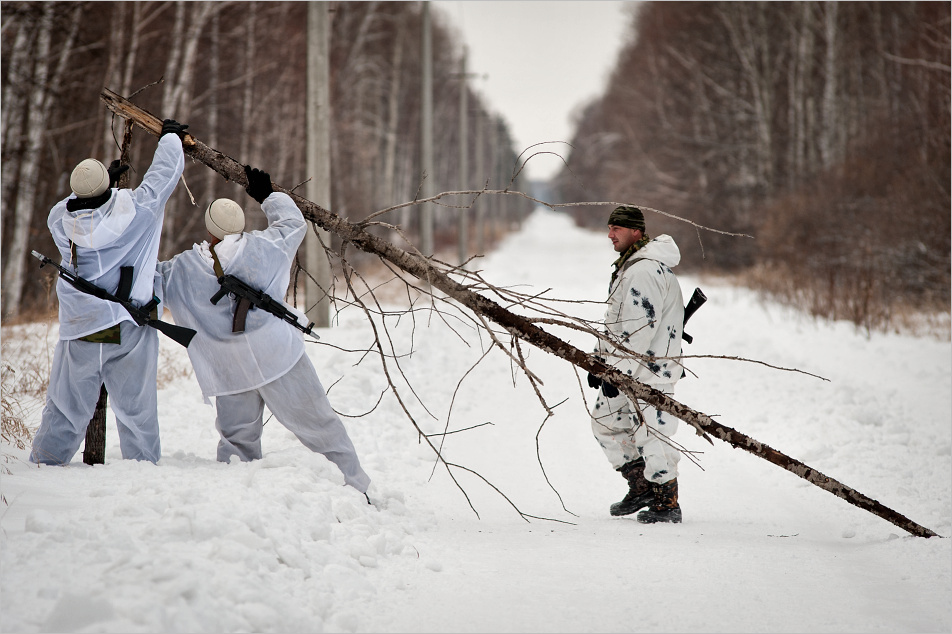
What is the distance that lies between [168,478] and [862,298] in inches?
405

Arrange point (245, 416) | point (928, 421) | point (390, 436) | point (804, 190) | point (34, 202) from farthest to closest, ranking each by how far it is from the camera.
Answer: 1. point (804, 190)
2. point (34, 202)
3. point (928, 421)
4. point (390, 436)
5. point (245, 416)

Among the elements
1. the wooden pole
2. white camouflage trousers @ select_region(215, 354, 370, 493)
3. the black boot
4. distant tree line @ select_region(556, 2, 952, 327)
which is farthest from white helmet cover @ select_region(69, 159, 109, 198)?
distant tree line @ select_region(556, 2, 952, 327)

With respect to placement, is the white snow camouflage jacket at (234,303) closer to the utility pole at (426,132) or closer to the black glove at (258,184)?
the black glove at (258,184)

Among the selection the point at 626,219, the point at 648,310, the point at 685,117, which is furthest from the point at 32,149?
the point at 685,117

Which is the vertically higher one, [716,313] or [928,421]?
[716,313]

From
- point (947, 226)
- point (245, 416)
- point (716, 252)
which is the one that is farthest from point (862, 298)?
point (716, 252)

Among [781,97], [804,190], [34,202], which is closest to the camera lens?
[34,202]

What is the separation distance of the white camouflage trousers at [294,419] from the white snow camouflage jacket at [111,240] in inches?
29.3

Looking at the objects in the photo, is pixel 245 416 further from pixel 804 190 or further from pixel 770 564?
pixel 804 190

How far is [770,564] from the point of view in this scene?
3.53 meters

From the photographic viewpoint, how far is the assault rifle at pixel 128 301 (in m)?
3.68

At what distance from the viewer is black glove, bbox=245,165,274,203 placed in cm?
388

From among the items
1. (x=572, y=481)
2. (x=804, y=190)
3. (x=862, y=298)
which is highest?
(x=804, y=190)

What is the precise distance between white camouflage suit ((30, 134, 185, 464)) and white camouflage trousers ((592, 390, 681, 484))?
2.53m
